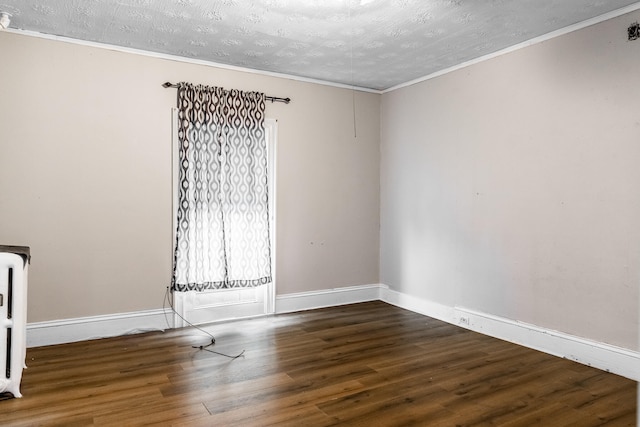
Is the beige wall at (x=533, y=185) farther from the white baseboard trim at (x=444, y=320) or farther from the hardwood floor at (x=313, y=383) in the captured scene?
the hardwood floor at (x=313, y=383)

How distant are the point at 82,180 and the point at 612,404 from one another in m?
4.23

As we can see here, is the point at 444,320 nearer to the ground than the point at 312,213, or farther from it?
nearer to the ground

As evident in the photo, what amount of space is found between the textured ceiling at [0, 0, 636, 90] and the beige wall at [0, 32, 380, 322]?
0.79ft

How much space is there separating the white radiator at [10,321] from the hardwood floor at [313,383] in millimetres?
136

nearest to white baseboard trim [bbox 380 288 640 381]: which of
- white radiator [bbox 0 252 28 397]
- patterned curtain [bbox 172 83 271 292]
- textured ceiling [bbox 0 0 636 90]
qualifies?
patterned curtain [bbox 172 83 271 292]

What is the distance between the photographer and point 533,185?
3672 mm

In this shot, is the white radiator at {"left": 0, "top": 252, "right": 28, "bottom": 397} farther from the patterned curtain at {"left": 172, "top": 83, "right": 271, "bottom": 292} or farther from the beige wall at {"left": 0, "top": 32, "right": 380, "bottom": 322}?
the patterned curtain at {"left": 172, "top": 83, "right": 271, "bottom": 292}

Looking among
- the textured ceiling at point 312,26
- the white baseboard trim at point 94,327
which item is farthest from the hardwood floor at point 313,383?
the textured ceiling at point 312,26

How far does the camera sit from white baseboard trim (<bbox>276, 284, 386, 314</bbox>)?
Result: 188 inches

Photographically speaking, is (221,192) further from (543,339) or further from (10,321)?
(543,339)

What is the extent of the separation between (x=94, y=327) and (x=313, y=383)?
2138mm

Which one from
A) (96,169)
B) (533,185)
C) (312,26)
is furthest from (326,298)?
(312,26)

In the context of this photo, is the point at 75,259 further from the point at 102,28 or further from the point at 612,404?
the point at 612,404

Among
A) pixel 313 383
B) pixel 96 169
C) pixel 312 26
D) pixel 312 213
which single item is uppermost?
pixel 312 26
